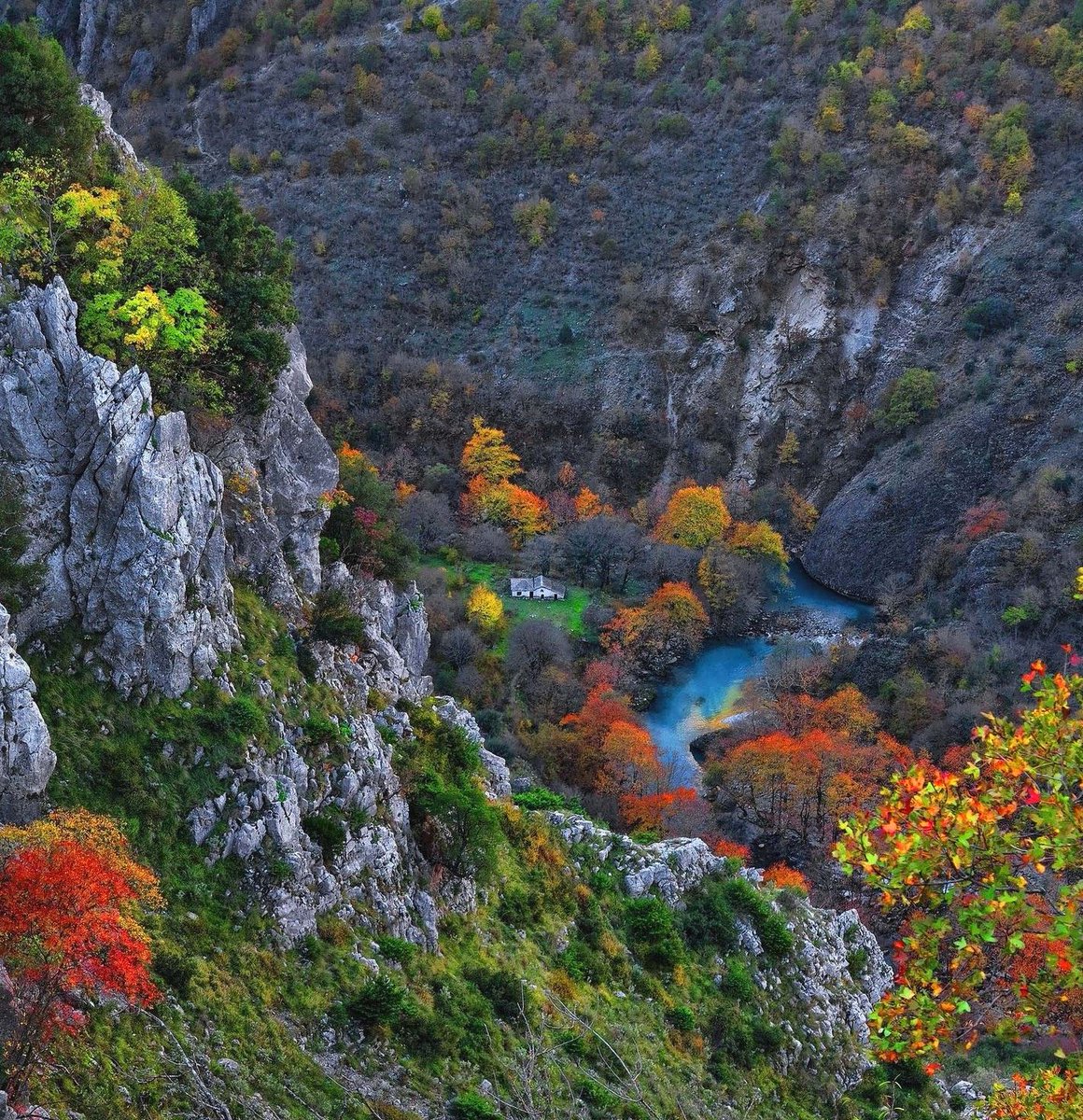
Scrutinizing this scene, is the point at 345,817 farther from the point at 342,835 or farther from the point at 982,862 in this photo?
the point at 982,862

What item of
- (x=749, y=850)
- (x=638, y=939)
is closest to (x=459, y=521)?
(x=749, y=850)

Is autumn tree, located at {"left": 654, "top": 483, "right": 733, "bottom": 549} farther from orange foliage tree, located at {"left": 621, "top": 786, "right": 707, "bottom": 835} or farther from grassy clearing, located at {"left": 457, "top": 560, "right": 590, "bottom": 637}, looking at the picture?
orange foliage tree, located at {"left": 621, "top": 786, "right": 707, "bottom": 835}

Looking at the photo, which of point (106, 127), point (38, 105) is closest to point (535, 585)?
point (106, 127)

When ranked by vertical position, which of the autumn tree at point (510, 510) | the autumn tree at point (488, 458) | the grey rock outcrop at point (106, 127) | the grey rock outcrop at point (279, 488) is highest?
the grey rock outcrop at point (106, 127)

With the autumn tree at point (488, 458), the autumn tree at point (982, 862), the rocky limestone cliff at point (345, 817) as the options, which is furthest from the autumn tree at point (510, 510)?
the autumn tree at point (982, 862)

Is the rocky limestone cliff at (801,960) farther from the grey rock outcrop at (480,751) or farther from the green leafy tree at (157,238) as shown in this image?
the green leafy tree at (157,238)

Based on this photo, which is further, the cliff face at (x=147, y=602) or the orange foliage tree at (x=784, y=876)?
the orange foliage tree at (x=784, y=876)
